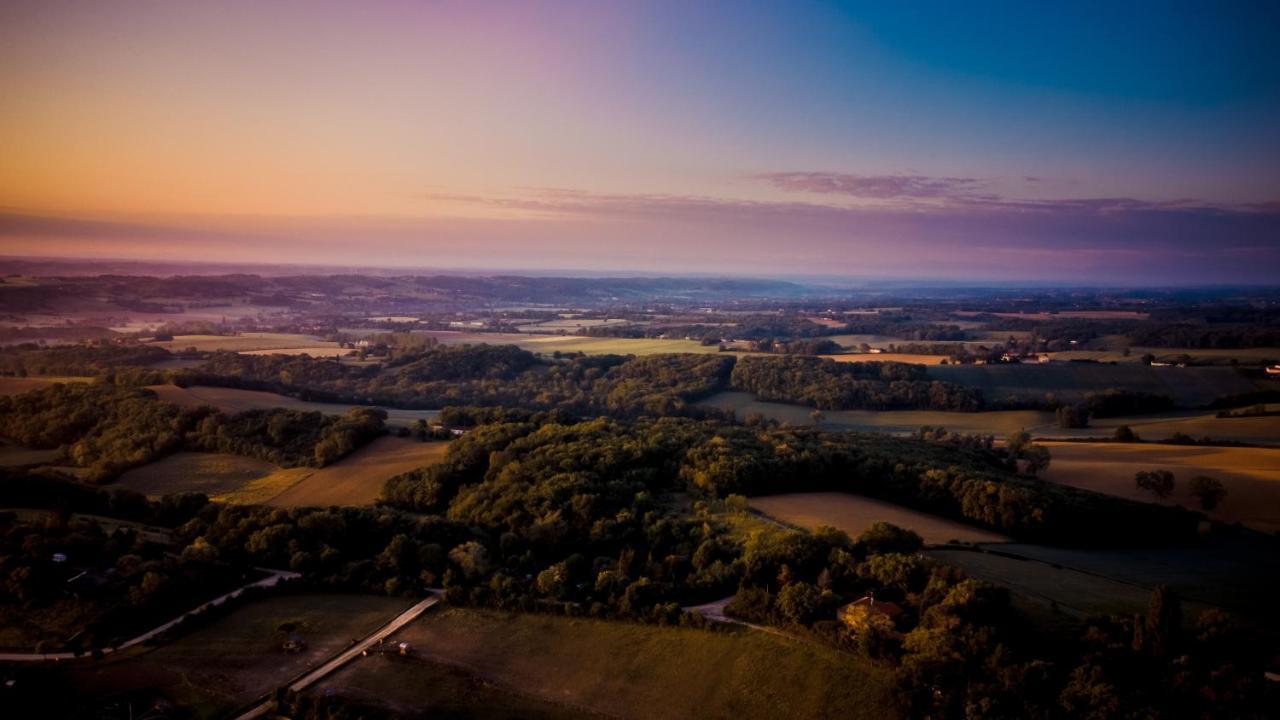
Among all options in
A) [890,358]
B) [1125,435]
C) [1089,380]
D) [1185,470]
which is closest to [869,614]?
[1185,470]

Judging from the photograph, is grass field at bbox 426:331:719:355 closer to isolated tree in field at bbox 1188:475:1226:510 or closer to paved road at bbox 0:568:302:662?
isolated tree in field at bbox 1188:475:1226:510

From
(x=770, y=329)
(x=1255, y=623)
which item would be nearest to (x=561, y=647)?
(x=1255, y=623)

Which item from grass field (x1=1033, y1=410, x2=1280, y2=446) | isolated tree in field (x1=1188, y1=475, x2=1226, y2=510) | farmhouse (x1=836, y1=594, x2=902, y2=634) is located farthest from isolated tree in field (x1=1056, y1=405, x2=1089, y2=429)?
farmhouse (x1=836, y1=594, x2=902, y2=634)

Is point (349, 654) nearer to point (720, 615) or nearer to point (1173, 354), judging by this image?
point (720, 615)

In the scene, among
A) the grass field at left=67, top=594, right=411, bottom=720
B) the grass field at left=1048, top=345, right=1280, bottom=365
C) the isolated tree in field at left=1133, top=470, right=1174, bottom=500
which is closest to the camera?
the grass field at left=67, top=594, right=411, bottom=720

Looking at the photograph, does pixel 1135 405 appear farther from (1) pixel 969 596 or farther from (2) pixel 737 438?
(1) pixel 969 596

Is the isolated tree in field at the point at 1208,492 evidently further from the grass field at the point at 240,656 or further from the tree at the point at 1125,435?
the grass field at the point at 240,656

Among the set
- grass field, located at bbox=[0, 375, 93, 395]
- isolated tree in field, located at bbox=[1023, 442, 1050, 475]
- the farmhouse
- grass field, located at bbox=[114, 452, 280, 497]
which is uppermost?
grass field, located at bbox=[0, 375, 93, 395]
